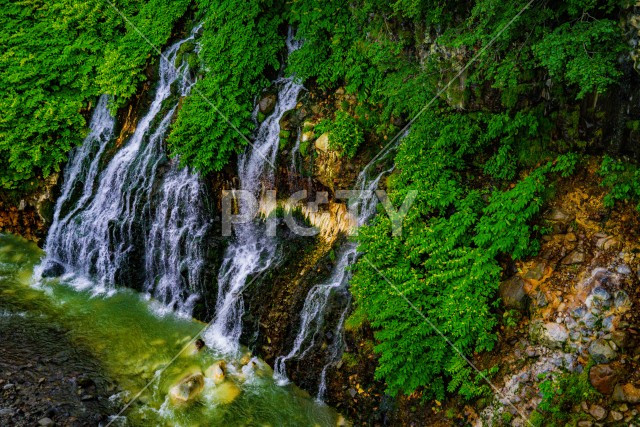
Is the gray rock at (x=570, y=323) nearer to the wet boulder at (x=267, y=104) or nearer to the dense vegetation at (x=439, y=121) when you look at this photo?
the dense vegetation at (x=439, y=121)

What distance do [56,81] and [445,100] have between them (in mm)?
11682

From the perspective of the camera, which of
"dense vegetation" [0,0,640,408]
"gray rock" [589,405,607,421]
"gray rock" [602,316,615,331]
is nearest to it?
"gray rock" [589,405,607,421]

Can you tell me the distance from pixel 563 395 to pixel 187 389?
612 centimetres

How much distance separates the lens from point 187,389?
8133 millimetres

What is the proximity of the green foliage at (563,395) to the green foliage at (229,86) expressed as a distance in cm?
789

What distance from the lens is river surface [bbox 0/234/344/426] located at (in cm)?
777

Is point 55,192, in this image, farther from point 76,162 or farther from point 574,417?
point 574,417

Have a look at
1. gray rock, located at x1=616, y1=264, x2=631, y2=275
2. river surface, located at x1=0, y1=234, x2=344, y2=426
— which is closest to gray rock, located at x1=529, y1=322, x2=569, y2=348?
gray rock, located at x1=616, y1=264, x2=631, y2=275

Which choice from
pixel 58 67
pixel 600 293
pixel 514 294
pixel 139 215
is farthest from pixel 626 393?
pixel 58 67

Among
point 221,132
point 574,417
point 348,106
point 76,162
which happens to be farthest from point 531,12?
point 76,162

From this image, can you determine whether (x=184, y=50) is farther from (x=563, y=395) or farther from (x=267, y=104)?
(x=563, y=395)

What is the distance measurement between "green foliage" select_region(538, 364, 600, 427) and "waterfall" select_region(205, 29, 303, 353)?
5.82 m

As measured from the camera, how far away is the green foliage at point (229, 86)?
34.8ft

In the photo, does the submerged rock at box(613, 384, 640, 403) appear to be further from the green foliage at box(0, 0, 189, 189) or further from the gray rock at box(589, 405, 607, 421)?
the green foliage at box(0, 0, 189, 189)
